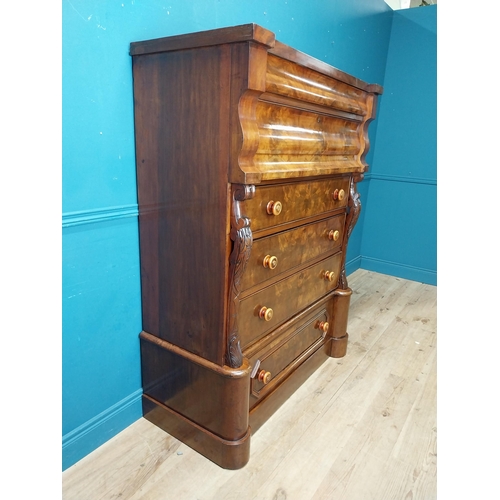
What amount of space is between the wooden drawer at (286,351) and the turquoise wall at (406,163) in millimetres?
1927

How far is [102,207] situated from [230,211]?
20.3 inches

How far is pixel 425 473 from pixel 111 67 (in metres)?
1.99

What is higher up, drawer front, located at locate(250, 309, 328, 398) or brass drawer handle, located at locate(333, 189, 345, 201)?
brass drawer handle, located at locate(333, 189, 345, 201)

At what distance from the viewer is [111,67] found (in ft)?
4.75

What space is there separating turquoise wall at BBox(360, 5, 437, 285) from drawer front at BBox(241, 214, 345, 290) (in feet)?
6.18

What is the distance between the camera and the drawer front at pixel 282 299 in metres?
1.59

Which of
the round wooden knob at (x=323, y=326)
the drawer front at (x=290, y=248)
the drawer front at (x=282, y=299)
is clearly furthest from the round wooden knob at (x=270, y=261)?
the round wooden knob at (x=323, y=326)

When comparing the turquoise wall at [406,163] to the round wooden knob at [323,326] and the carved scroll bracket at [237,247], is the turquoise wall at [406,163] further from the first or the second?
the carved scroll bracket at [237,247]

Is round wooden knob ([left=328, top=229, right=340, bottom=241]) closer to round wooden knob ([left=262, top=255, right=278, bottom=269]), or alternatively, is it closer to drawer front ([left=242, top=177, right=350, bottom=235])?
drawer front ([left=242, top=177, right=350, bottom=235])

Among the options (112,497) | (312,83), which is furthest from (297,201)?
(112,497)

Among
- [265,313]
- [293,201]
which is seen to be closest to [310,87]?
[293,201]

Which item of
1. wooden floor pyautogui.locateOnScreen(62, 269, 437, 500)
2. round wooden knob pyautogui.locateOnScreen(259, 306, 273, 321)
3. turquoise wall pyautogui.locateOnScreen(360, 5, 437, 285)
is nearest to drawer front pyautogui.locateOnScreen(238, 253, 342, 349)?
round wooden knob pyautogui.locateOnScreen(259, 306, 273, 321)

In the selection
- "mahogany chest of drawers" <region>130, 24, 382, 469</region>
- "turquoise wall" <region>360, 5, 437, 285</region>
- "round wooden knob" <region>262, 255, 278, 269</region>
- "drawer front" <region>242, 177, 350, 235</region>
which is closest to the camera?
"mahogany chest of drawers" <region>130, 24, 382, 469</region>

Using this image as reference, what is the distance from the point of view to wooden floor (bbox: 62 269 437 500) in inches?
59.4
